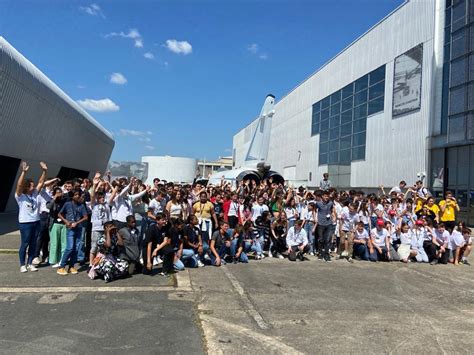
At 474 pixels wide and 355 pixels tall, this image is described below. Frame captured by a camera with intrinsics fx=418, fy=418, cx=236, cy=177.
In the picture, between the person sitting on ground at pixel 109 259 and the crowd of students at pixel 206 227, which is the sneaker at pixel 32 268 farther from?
Answer: the person sitting on ground at pixel 109 259

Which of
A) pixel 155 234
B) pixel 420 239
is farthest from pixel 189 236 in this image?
pixel 420 239

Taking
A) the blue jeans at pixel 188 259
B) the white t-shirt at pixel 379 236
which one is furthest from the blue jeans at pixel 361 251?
the blue jeans at pixel 188 259

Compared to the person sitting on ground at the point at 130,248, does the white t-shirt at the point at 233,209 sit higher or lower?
higher

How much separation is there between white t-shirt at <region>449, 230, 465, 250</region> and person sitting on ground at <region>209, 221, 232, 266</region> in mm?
5947

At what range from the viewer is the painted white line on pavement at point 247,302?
5.61 m

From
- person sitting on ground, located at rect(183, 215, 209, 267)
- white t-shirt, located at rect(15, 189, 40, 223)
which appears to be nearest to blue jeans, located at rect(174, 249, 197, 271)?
person sitting on ground, located at rect(183, 215, 209, 267)

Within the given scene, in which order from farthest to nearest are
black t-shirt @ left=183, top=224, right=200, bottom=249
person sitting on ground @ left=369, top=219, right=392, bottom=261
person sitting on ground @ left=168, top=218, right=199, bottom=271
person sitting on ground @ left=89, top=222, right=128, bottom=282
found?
person sitting on ground @ left=369, top=219, right=392, bottom=261 < black t-shirt @ left=183, top=224, right=200, bottom=249 < person sitting on ground @ left=168, top=218, right=199, bottom=271 < person sitting on ground @ left=89, top=222, right=128, bottom=282

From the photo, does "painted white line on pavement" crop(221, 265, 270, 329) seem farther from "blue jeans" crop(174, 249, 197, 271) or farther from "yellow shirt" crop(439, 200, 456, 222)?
"yellow shirt" crop(439, 200, 456, 222)

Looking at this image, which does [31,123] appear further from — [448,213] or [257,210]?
[448,213]

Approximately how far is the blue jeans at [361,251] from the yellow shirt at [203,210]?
13.1 ft

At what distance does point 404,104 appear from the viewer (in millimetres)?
24953

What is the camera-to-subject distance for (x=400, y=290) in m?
7.77

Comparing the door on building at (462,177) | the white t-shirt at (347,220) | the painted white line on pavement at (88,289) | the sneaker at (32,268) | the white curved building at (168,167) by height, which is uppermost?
the white curved building at (168,167)

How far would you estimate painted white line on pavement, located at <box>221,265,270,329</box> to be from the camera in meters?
5.61
